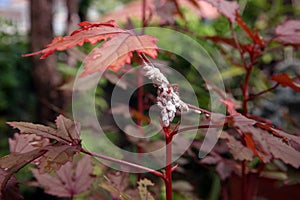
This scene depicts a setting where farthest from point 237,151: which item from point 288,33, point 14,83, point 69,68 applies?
point 14,83

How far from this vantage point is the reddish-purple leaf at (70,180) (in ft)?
2.03

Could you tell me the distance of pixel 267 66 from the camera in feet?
5.97

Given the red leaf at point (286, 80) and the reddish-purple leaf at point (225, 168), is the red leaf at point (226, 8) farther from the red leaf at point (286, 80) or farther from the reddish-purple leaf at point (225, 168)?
the reddish-purple leaf at point (225, 168)

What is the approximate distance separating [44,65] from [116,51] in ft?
5.55

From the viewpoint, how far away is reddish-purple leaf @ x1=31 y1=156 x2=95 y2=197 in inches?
24.3

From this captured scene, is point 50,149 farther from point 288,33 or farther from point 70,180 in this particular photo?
point 288,33

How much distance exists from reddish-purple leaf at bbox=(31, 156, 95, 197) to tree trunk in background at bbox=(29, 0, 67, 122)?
120 cm

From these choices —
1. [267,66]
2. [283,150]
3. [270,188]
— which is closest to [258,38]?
[283,150]

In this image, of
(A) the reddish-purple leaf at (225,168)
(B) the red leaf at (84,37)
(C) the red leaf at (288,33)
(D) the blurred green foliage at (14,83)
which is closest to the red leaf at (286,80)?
(C) the red leaf at (288,33)

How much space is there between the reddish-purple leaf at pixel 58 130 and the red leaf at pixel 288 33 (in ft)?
1.32

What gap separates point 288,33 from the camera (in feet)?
2.32

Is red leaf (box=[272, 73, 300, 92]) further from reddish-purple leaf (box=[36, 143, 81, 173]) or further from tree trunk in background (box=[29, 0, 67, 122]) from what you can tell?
tree trunk in background (box=[29, 0, 67, 122])

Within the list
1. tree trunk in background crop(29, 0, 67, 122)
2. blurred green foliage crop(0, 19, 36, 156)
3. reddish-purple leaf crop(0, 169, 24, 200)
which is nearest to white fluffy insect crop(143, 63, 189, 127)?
reddish-purple leaf crop(0, 169, 24, 200)

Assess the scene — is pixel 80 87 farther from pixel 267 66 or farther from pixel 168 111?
pixel 267 66
